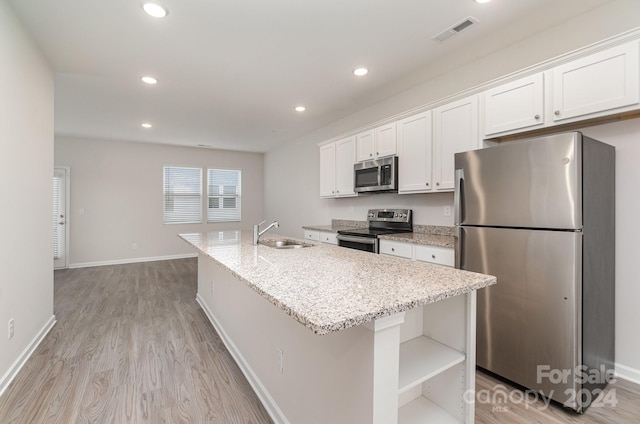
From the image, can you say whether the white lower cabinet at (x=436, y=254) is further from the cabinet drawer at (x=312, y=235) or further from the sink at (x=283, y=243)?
the cabinet drawer at (x=312, y=235)

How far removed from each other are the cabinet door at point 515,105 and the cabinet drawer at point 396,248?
1.21 metres

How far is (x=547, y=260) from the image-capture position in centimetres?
180

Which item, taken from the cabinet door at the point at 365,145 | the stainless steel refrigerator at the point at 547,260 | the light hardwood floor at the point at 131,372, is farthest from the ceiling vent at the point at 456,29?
the light hardwood floor at the point at 131,372

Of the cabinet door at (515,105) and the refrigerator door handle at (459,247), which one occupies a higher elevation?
the cabinet door at (515,105)

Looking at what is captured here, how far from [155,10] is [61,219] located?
5.50 m

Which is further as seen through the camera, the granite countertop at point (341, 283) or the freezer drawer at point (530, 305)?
the freezer drawer at point (530, 305)

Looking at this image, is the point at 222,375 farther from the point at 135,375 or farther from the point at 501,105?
the point at 501,105

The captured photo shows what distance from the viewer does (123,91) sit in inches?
140

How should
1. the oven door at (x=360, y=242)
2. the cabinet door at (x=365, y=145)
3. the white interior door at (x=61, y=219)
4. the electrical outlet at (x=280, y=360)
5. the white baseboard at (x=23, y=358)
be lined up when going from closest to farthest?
the electrical outlet at (x=280, y=360)
the white baseboard at (x=23, y=358)
the oven door at (x=360, y=242)
the cabinet door at (x=365, y=145)
the white interior door at (x=61, y=219)

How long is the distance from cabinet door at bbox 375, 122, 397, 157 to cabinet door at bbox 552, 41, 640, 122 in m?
1.54

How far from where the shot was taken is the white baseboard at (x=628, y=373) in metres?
1.98

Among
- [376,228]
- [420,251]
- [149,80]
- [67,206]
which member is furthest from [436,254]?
[67,206]

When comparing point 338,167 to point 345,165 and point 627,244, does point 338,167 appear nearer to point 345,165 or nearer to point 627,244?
point 345,165

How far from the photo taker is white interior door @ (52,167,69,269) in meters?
5.66
